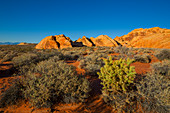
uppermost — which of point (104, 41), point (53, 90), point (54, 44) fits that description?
point (104, 41)

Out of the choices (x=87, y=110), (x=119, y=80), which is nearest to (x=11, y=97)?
(x=87, y=110)

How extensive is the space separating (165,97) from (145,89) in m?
0.50

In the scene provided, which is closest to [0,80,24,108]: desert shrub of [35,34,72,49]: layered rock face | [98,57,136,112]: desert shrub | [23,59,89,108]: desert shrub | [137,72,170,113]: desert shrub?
[23,59,89,108]: desert shrub

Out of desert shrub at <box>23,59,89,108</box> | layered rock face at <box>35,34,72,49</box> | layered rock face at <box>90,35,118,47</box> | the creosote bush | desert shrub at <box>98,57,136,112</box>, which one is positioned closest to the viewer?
the creosote bush

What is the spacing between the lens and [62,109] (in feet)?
9.07

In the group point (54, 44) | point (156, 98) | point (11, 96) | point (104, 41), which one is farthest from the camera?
point (104, 41)

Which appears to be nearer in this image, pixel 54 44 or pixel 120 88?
pixel 120 88

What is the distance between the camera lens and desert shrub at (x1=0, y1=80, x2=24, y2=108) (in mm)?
2840

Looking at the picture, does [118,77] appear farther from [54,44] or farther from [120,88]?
[54,44]

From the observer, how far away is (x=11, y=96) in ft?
9.70

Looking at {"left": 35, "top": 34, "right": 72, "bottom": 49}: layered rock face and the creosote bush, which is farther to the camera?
{"left": 35, "top": 34, "right": 72, "bottom": 49}: layered rock face

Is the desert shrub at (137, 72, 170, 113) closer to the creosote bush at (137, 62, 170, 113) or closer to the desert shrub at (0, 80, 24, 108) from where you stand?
the creosote bush at (137, 62, 170, 113)

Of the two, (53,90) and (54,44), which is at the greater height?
(54,44)

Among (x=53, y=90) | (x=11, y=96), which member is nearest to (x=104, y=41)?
(x=53, y=90)
